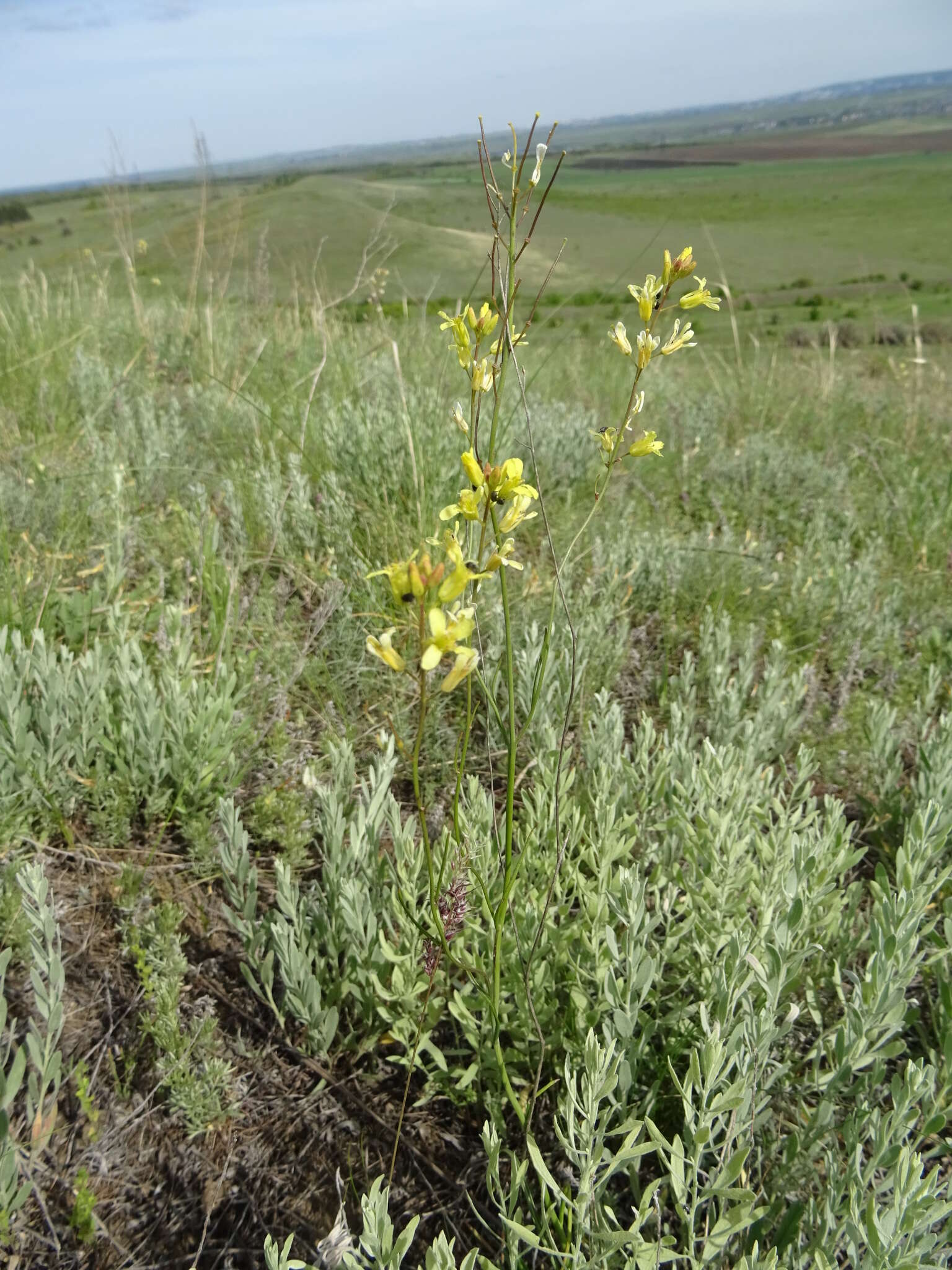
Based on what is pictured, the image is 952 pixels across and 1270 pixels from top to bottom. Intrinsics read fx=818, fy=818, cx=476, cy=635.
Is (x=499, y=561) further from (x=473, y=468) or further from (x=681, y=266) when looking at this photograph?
(x=681, y=266)

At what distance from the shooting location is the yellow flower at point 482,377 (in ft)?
3.68

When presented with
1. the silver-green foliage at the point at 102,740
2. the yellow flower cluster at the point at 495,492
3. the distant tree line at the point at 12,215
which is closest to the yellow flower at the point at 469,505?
the yellow flower cluster at the point at 495,492

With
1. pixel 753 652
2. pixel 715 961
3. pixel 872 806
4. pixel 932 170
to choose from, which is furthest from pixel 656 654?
pixel 932 170

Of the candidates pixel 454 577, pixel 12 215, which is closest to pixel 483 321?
pixel 454 577

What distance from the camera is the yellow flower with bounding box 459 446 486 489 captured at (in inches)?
38.0

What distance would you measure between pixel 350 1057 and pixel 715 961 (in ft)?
2.31

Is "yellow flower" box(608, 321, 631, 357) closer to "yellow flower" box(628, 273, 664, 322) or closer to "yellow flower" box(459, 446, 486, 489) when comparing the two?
"yellow flower" box(628, 273, 664, 322)

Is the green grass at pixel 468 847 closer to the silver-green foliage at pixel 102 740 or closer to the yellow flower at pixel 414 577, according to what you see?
the silver-green foliage at pixel 102 740

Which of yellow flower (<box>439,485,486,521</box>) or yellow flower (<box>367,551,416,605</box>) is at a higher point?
yellow flower (<box>439,485,486,521</box>)

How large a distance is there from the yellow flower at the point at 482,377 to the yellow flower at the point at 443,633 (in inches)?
14.5

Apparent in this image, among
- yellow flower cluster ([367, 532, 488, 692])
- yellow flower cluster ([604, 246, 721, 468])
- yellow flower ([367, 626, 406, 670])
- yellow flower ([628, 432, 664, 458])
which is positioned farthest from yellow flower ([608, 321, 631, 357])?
yellow flower ([367, 626, 406, 670])

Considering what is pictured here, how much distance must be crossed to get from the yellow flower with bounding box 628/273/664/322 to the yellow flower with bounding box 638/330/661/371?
0.02 metres

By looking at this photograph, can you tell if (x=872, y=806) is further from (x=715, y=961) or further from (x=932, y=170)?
(x=932, y=170)

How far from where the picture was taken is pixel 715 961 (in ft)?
4.84
